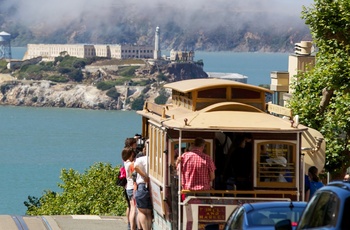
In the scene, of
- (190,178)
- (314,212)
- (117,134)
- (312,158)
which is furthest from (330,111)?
(117,134)

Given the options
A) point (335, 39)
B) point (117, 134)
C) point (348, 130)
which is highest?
point (335, 39)

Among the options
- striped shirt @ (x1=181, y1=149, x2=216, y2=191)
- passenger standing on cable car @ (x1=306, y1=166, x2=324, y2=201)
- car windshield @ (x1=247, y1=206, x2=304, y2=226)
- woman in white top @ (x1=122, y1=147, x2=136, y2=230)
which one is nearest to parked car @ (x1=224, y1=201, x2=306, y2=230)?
car windshield @ (x1=247, y1=206, x2=304, y2=226)

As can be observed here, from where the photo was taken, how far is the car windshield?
10281 mm

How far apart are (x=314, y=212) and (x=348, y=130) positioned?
10.6 m

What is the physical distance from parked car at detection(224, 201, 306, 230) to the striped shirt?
92.9 inches

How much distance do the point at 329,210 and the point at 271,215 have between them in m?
2.51

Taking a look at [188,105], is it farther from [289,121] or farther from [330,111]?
[330,111]

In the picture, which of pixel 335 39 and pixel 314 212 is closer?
pixel 314 212

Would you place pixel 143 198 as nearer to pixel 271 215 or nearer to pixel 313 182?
pixel 313 182

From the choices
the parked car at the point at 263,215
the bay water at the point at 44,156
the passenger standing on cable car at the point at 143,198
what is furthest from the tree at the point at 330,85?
the bay water at the point at 44,156

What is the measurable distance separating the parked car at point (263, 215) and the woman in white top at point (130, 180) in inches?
176

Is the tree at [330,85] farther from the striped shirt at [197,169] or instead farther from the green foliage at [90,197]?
the green foliage at [90,197]

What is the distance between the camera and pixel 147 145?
51.3ft

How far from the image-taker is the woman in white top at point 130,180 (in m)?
15.1
